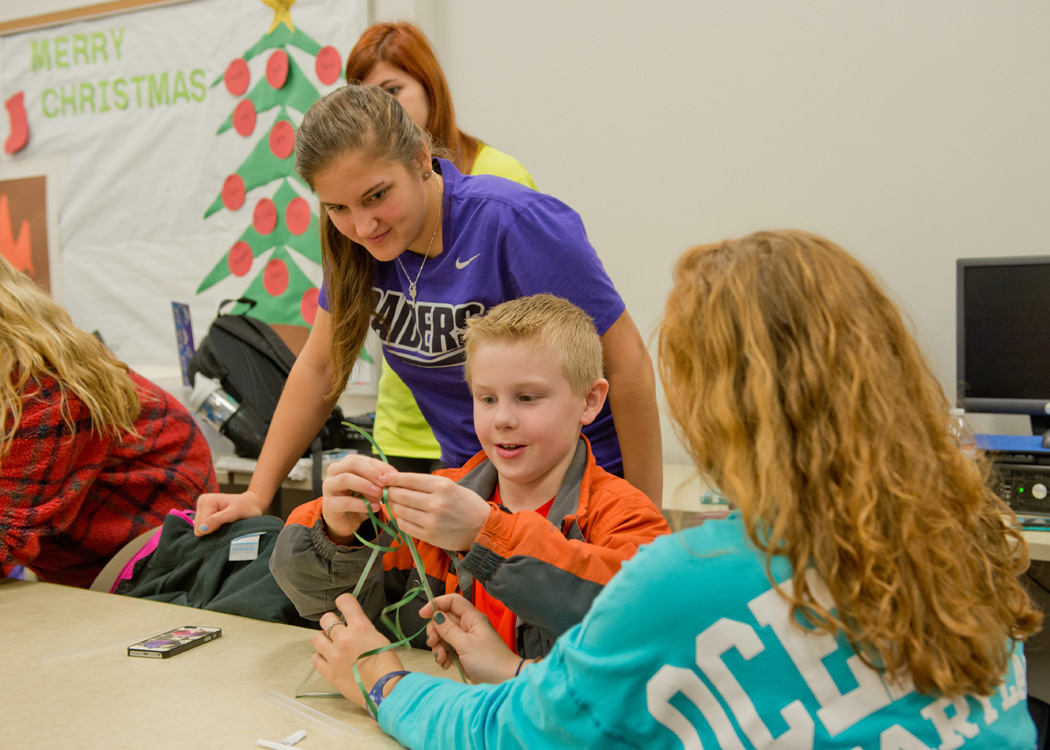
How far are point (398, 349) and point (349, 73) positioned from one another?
1003mm

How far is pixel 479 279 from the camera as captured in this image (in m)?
1.40

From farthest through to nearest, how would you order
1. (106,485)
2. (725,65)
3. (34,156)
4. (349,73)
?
(34,156) < (725,65) < (349,73) < (106,485)

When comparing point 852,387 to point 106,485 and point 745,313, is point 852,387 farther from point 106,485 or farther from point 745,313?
point 106,485

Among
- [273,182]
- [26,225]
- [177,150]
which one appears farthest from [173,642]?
[26,225]

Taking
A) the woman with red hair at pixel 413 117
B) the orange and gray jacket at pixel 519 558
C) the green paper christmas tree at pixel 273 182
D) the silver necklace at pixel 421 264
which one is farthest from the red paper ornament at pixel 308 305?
the orange and gray jacket at pixel 519 558

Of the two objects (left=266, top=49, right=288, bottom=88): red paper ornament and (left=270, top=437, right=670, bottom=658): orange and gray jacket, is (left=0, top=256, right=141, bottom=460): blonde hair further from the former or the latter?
(left=266, top=49, right=288, bottom=88): red paper ornament

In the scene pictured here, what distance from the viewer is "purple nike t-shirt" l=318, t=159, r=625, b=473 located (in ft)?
4.52

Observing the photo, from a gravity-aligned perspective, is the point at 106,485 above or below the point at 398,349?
below

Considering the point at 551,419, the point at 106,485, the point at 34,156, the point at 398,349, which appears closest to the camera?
the point at 551,419

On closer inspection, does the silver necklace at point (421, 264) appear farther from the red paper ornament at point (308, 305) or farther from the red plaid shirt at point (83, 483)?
the red paper ornament at point (308, 305)

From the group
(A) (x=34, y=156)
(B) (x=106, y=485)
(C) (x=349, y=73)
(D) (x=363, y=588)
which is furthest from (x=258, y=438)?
(A) (x=34, y=156)

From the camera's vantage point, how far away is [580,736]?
733mm

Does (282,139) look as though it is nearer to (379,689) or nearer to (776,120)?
(776,120)

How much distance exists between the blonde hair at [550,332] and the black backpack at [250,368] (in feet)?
5.19
